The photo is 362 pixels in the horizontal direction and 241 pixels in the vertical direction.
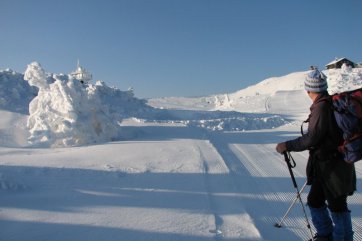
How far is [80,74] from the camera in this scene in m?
41.8

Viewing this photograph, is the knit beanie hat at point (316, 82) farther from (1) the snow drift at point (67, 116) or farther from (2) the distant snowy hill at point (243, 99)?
(2) the distant snowy hill at point (243, 99)

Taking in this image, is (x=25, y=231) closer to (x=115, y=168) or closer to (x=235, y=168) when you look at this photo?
(x=115, y=168)

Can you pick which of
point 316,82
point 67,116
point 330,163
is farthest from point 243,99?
point 330,163

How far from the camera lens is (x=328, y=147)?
3.84 metres

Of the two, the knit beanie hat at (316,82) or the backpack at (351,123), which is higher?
the knit beanie hat at (316,82)

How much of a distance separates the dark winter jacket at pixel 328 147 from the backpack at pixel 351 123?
0.11 metres

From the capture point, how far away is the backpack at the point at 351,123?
11.8ft

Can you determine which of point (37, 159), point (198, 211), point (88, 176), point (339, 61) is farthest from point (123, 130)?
point (339, 61)

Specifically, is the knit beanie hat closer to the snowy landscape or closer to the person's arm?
the person's arm

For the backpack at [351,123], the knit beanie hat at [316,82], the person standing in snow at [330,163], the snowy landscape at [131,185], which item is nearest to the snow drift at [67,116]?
the snowy landscape at [131,185]

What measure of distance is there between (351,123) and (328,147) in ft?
1.19

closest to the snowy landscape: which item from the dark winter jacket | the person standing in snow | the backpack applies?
the person standing in snow

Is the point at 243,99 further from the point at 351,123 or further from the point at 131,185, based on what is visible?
the point at 351,123

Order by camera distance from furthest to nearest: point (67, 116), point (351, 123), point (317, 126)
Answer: point (67, 116), point (317, 126), point (351, 123)
